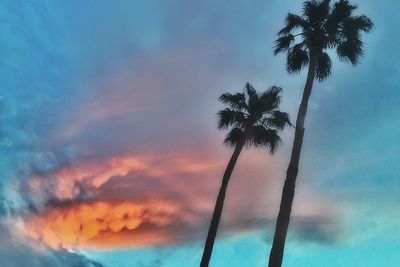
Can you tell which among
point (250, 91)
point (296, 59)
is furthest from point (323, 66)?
point (250, 91)

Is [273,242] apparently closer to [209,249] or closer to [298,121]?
[298,121]

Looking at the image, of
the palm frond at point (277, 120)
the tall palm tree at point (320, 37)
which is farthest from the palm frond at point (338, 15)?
the palm frond at point (277, 120)

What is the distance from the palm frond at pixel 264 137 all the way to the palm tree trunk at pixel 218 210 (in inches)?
51.5

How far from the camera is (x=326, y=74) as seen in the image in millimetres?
30500

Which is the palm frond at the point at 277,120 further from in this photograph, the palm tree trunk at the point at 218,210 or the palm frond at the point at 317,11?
the palm frond at the point at 317,11

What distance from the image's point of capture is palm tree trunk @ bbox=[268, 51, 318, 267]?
21.7m

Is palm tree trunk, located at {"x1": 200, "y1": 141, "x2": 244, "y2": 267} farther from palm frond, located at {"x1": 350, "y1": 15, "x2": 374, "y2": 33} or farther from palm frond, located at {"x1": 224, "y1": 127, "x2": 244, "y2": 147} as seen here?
palm frond, located at {"x1": 350, "y1": 15, "x2": 374, "y2": 33}

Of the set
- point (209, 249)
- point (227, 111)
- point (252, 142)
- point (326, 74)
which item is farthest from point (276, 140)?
point (209, 249)

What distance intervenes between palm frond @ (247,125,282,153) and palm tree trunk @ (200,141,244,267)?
1.31 metres

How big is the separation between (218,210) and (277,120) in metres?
7.49

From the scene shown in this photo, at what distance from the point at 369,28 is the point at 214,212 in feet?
43.3

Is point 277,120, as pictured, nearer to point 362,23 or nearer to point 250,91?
point 250,91

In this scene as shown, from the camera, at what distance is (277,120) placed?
3531 cm

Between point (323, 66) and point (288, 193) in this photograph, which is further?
point (323, 66)
